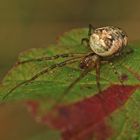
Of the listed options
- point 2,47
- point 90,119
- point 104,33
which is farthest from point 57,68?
point 2,47

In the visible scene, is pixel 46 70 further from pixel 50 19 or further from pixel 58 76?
pixel 50 19

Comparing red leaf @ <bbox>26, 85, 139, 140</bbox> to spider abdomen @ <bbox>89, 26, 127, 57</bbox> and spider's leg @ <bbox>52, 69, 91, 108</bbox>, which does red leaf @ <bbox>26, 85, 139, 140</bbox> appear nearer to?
spider's leg @ <bbox>52, 69, 91, 108</bbox>

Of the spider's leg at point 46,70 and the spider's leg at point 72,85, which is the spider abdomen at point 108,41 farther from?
the spider's leg at point 72,85

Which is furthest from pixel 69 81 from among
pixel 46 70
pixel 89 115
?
pixel 89 115

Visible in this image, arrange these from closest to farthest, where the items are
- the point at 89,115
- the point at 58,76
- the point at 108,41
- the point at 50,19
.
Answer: the point at 89,115, the point at 58,76, the point at 108,41, the point at 50,19

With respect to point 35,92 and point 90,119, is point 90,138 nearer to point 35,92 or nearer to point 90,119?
point 90,119

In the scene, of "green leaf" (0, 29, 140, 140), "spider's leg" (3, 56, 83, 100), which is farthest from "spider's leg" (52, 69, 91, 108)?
"spider's leg" (3, 56, 83, 100)

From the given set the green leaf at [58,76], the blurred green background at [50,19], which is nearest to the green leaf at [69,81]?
the green leaf at [58,76]
